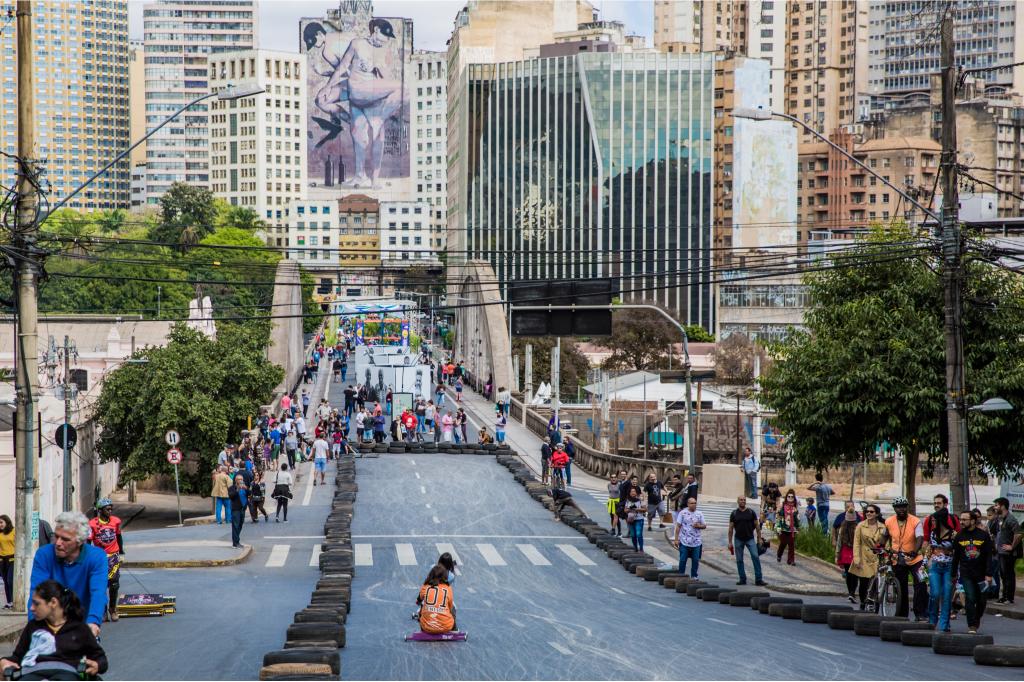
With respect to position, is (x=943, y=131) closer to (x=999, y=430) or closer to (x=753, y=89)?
(x=999, y=430)

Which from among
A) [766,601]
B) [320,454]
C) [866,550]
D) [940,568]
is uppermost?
[940,568]

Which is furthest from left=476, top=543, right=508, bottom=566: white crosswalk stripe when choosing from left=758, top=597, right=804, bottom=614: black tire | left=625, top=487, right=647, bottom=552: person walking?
left=758, top=597, right=804, bottom=614: black tire

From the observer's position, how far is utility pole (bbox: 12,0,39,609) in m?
18.4

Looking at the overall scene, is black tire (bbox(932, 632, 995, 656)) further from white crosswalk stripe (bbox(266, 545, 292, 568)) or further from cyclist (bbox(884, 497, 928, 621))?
white crosswalk stripe (bbox(266, 545, 292, 568))

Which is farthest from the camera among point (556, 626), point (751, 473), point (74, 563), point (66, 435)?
point (751, 473)

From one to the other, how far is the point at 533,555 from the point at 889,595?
11.0 metres

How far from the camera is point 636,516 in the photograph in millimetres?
29250

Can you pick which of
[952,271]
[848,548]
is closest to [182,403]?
[848,548]

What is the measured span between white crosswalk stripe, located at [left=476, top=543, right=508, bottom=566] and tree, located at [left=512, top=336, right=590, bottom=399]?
60541 millimetres

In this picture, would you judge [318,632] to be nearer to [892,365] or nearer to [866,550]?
[866,550]

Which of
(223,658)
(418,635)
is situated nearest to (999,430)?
→ (418,635)

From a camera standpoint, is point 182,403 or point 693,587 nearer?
point 693,587

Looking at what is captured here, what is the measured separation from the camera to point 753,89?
169500mm

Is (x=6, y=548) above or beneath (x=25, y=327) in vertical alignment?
beneath
